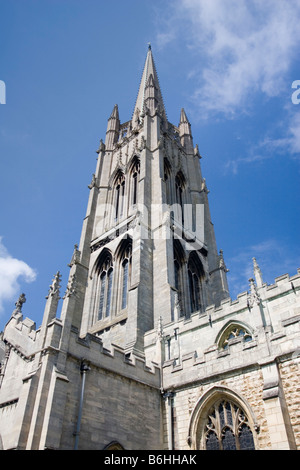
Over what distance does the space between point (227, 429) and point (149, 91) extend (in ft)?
113

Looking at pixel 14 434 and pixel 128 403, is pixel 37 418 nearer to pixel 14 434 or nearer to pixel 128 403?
pixel 14 434

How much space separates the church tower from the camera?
2114 cm

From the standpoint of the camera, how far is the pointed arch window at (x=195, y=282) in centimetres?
2519

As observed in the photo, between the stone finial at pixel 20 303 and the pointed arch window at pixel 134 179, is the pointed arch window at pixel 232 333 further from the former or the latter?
the pointed arch window at pixel 134 179

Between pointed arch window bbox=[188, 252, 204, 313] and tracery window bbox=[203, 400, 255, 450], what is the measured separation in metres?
12.5

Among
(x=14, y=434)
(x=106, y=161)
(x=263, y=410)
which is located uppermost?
(x=106, y=161)

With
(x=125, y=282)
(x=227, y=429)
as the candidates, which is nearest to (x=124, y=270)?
(x=125, y=282)

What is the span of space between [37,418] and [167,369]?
5572 mm

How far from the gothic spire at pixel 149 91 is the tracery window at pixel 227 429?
2898cm

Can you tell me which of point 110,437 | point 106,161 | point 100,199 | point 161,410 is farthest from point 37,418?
point 106,161

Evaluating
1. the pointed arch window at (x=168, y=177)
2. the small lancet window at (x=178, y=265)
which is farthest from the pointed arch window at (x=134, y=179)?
the small lancet window at (x=178, y=265)

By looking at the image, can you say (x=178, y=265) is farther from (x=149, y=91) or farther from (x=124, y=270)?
(x=149, y=91)

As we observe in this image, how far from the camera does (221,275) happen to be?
2703cm

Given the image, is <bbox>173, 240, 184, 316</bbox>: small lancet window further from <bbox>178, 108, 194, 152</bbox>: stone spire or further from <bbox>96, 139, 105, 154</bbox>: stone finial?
<bbox>178, 108, 194, 152</bbox>: stone spire
